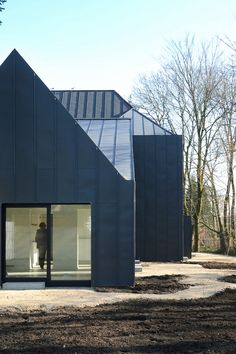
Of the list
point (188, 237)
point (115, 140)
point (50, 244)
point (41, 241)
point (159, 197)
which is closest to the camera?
point (50, 244)

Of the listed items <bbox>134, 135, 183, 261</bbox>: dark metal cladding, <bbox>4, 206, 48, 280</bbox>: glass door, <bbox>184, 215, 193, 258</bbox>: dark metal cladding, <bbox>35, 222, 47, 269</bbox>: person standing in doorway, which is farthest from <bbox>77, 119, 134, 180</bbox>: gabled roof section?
<bbox>184, 215, 193, 258</bbox>: dark metal cladding

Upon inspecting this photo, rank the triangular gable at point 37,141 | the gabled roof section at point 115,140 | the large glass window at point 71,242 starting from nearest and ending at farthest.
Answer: the triangular gable at point 37,141 → the large glass window at point 71,242 → the gabled roof section at point 115,140

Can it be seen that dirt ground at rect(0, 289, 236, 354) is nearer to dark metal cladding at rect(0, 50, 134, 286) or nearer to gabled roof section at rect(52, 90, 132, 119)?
dark metal cladding at rect(0, 50, 134, 286)

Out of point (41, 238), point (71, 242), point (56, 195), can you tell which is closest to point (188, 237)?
point (71, 242)

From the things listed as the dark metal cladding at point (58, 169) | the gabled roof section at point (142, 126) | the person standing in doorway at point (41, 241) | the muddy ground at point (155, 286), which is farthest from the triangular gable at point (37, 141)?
the gabled roof section at point (142, 126)

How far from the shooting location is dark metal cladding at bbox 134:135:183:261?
24.4 m

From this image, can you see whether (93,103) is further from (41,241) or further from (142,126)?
(41,241)

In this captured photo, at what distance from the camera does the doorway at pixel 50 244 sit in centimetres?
1459

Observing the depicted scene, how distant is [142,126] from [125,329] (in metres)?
18.9

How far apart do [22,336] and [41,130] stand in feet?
24.9

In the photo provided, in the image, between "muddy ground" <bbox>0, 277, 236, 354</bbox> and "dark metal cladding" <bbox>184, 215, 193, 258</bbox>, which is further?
"dark metal cladding" <bbox>184, 215, 193, 258</bbox>

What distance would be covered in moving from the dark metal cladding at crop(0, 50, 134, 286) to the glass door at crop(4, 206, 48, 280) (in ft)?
1.66

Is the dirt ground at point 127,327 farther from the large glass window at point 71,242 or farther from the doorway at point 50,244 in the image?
the large glass window at point 71,242

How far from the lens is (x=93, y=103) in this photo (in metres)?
26.8
